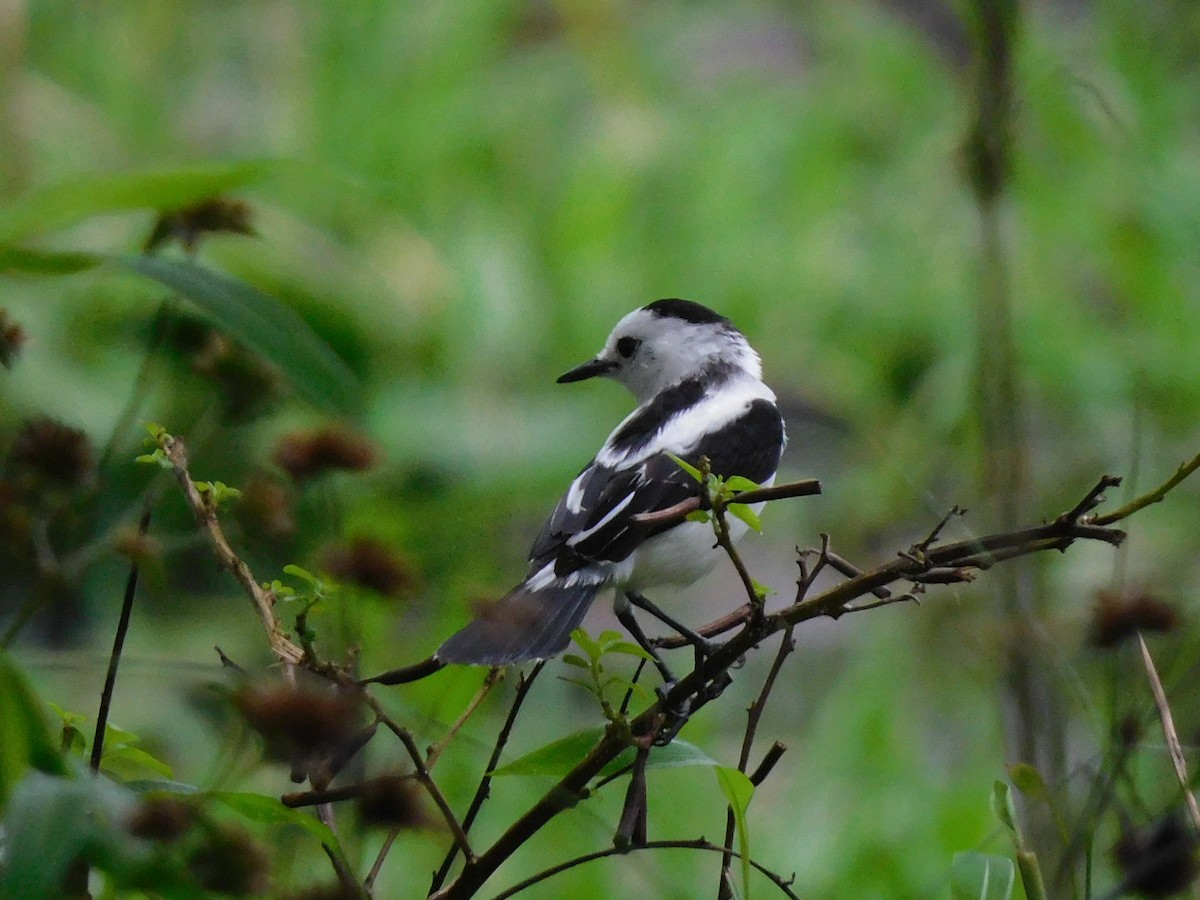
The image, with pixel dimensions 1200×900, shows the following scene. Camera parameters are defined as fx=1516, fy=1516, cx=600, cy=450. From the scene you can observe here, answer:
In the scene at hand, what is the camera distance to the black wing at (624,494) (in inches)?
73.7

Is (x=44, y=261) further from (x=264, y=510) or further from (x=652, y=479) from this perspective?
(x=652, y=479)

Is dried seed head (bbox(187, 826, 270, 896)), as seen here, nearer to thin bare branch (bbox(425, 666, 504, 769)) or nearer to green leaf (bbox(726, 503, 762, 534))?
thin bare branch (bbox(425, 666, 504, 769))

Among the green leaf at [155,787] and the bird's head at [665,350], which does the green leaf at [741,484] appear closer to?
the green leaf at [155,787]

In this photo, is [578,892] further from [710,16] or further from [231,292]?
[710,16]

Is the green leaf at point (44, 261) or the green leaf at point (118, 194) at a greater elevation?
the green leaf at point (118, 194)

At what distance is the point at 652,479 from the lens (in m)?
1.95

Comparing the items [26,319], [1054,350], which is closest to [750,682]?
[1054,350]

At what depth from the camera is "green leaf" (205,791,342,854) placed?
794 millimetres

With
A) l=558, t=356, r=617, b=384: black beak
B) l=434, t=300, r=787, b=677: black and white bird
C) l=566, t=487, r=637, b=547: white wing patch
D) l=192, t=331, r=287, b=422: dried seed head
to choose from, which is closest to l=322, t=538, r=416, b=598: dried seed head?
l=192, t=331, r=287, b=422: dried seed head

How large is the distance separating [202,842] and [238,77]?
5418 millimetres

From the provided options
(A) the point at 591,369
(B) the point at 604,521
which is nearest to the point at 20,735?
(B) the point at 604,521

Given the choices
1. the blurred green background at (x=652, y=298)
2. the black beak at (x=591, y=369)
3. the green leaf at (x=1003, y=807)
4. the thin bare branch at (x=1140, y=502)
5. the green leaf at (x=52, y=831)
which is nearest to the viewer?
the green leaf at (x=52, y=831)

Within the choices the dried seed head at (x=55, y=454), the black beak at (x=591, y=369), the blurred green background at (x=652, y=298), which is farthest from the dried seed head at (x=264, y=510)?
the blurred green background at (x=652, y=298)

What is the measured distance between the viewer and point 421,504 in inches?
151
